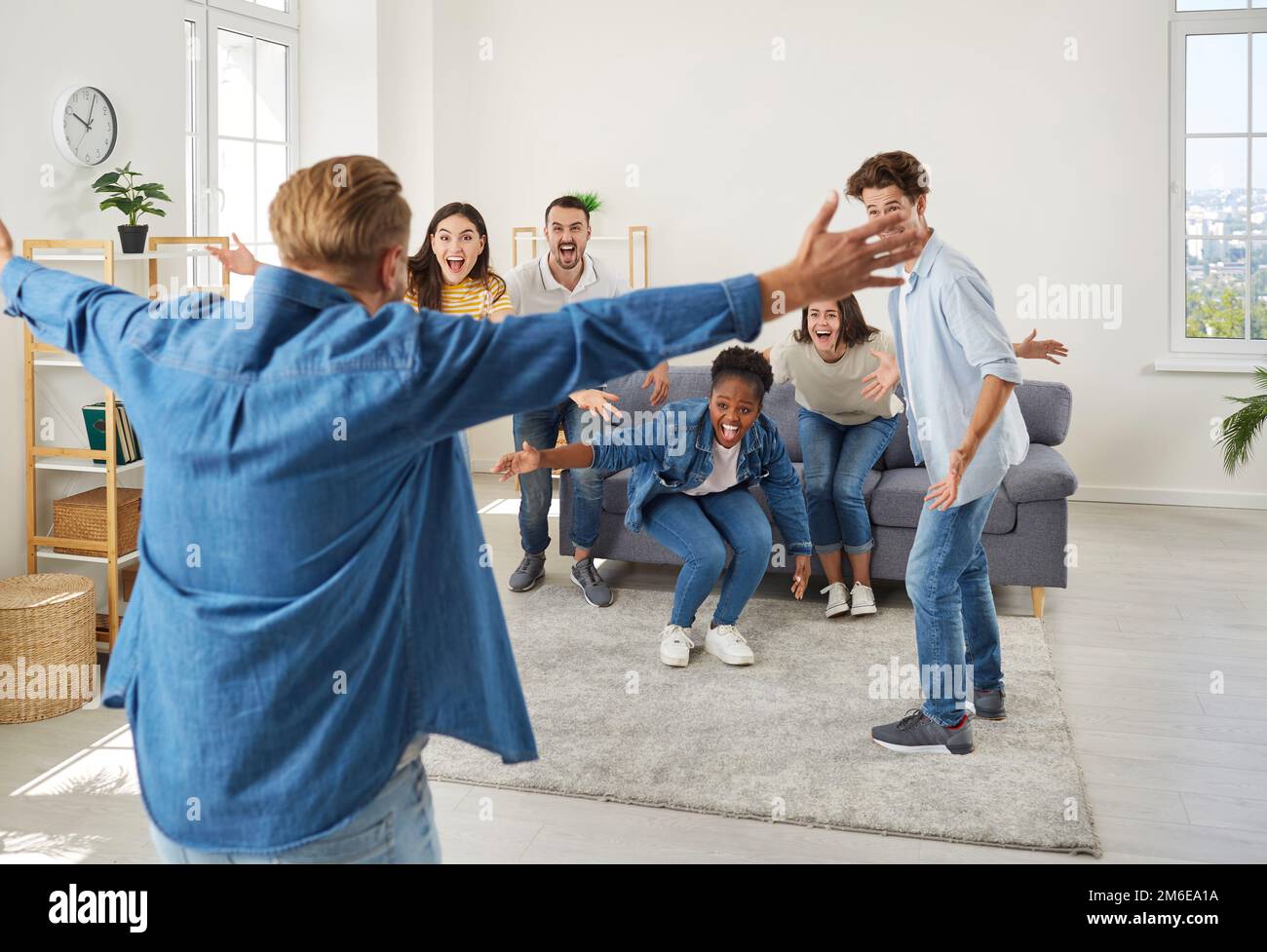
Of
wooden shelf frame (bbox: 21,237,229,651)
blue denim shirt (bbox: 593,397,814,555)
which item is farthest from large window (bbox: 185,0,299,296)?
blue denim shirt (bbox: 593,397,814,555)

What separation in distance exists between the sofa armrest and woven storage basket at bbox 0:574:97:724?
3.02m

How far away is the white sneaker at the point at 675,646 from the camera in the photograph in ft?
12.1

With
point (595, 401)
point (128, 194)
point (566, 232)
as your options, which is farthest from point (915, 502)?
point (128, 194)

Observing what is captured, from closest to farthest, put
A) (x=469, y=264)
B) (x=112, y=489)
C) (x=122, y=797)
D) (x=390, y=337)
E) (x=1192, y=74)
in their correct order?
(x=390, y=337), (x=122, y=797), (x=112, y=489), (x=469, y=264), (x=1192, y=74)

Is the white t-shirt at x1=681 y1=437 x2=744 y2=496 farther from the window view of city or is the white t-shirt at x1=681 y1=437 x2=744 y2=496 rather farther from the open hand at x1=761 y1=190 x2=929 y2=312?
the window view of city

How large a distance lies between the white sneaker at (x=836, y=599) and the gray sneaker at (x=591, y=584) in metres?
0.79

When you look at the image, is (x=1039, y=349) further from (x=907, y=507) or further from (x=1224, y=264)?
(x=1224, y=264)

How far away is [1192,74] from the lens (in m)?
6.10

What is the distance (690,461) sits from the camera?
12.5 ft

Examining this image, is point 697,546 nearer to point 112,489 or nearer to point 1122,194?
point 112,489

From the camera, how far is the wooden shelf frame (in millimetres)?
3654

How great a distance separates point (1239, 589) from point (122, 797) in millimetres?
3970

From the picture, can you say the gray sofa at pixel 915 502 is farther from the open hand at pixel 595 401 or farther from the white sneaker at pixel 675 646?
the white sneaker at pixel 675 646
